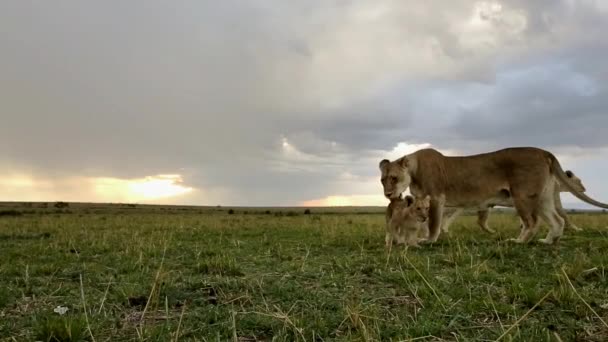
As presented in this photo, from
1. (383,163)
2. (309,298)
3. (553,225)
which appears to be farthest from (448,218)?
(309,298)

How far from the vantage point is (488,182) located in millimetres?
10938

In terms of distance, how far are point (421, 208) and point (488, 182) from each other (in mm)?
1842

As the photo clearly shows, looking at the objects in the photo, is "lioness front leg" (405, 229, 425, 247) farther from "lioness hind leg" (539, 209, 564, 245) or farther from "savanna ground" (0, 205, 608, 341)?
"lioness hind leg" (539, 209, 564, 245)

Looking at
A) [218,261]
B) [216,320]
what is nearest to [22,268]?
[218,261]

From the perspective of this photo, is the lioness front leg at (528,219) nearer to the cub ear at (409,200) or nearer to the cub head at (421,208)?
the cub head at (421,208)

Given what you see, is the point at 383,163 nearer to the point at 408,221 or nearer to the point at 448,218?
the point at 408,221

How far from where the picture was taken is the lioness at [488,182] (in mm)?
10320

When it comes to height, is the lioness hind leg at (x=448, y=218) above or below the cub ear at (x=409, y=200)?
below

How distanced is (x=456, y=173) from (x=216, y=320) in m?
8.43

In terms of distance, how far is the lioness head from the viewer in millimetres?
11211

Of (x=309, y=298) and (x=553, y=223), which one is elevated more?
(x=553, y=223)

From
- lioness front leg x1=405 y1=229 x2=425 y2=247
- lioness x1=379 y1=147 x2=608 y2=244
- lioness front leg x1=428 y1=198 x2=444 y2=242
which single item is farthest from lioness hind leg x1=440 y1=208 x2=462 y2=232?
lioness front leg x1=405 y1=229 x2=425 y2=247

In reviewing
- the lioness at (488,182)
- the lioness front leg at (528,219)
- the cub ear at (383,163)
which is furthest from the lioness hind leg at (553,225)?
the cub ear at (383,163)

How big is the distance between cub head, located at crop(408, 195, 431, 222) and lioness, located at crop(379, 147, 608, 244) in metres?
0.64
